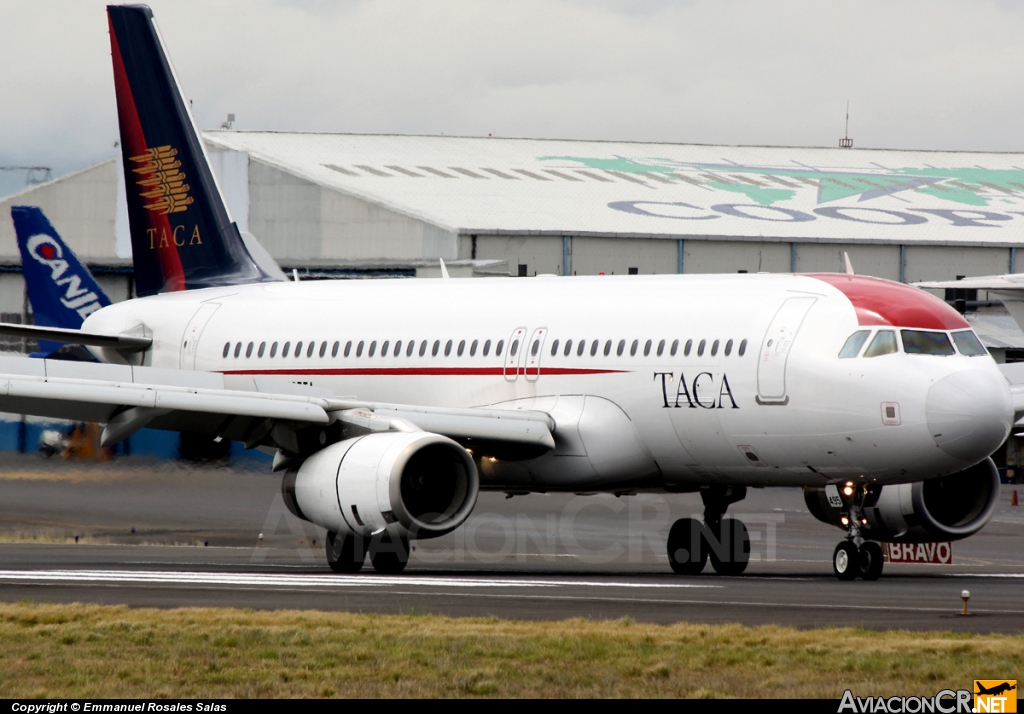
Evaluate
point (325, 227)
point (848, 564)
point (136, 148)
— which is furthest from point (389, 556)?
point (325, 227)

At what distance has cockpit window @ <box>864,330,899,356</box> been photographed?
20.1 metres

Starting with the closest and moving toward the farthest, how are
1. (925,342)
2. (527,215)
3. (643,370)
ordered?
(925,342) < (643,370) < (527,215)

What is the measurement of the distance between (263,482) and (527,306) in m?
7.71

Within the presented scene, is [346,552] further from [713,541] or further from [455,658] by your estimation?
[455,658]

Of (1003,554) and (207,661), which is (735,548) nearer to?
(1003,554)

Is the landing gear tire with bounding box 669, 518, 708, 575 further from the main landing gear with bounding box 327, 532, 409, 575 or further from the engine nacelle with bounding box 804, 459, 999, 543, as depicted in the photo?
the main landing gear with bounding box 327, 532, 409, 575

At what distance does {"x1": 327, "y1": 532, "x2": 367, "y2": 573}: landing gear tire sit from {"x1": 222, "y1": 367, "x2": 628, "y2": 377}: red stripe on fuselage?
360 cm

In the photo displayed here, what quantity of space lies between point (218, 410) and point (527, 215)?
32.0 metres

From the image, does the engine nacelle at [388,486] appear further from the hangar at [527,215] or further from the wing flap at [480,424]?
the hangar at [527,215]

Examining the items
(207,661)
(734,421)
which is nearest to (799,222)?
(734,421)

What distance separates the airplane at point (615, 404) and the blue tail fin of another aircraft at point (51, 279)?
19.4 ft


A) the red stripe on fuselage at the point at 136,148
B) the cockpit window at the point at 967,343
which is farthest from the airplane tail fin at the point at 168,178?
the cockpit window at the point at 967,343

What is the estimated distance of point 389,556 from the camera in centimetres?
2198

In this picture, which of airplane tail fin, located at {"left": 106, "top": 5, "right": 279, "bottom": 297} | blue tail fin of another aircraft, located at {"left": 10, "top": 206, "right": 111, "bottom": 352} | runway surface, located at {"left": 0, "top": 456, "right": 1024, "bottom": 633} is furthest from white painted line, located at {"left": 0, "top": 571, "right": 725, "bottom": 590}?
blue tail fin of another aircraft, located at {"left": 10, "top": 206, "right": 111, "bottom": 352}
